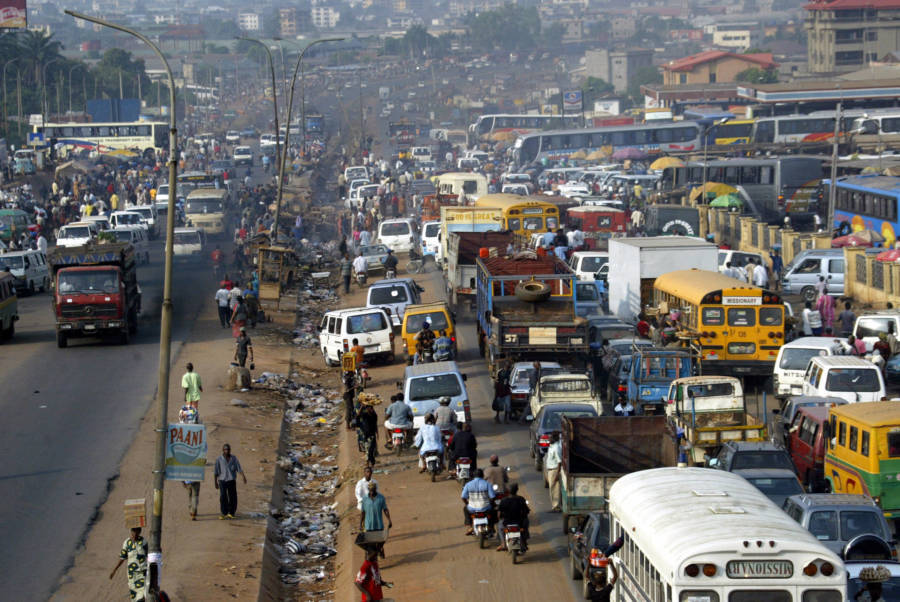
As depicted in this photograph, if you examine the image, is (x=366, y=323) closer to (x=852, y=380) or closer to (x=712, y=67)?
(x=852, y=380)

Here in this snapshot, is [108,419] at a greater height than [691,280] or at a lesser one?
lesser

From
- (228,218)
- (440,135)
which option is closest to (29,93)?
(440,135)

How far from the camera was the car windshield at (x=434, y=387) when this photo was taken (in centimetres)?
2441

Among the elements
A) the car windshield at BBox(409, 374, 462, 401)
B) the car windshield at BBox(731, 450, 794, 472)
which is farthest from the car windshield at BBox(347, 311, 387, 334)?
the car windshield at BBox(731, 450, 794, 472)

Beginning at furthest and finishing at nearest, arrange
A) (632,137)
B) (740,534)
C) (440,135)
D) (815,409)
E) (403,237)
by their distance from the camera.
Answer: (440,135) < (632,137) < (403,237) < (815,409) < (740,534)

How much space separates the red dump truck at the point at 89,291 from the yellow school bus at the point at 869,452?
20.9 metres

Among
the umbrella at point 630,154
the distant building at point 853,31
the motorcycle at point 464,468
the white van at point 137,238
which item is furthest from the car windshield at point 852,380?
the distant building at point 853,31

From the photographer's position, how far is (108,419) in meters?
27.6

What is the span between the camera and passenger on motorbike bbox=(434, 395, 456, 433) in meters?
22.7

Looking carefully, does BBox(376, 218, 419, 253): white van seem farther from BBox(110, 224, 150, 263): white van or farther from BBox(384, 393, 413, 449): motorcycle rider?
BBox(384, 393, 413, 449): motorcycle rider

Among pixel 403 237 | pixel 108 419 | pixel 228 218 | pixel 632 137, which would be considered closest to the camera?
pixel 108 419

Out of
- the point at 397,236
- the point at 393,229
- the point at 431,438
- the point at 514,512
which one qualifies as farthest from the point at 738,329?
the point at 393,229

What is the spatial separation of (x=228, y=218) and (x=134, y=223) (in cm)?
984

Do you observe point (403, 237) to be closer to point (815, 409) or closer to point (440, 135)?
point (815, 409)
